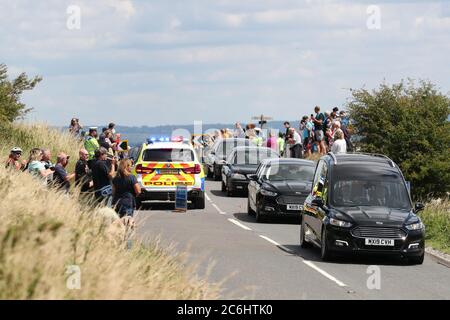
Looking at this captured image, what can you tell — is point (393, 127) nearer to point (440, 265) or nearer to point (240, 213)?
point (240, 213)

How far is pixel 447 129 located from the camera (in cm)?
3403

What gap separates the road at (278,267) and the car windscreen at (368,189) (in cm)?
103

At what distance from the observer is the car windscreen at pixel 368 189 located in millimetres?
21062

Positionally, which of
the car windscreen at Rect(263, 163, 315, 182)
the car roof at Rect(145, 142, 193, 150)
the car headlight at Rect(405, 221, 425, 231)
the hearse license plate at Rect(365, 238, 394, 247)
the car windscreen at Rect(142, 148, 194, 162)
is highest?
the car roof at Rect(145, 142, 193, 150)

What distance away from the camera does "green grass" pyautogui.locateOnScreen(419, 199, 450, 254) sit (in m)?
23.6

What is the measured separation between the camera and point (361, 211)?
20.4 m

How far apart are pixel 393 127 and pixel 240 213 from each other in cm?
545

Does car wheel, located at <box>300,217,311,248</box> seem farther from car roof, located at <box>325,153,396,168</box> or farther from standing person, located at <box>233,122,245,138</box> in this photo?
standing person, located at <box>233,122,245,138</box>

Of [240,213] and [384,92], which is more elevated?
[384,92]

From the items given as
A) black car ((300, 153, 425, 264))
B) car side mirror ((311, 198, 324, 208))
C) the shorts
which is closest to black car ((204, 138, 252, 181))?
the shorts

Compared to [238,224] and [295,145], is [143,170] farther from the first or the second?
[295,145]

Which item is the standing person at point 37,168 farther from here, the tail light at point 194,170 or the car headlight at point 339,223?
the tail light at point 194,170

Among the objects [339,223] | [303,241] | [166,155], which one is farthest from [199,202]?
[339,223]
